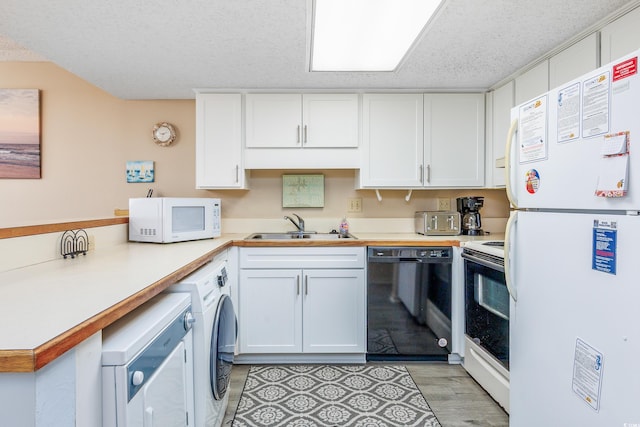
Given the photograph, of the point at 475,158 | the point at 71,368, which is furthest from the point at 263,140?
the point at 71,368

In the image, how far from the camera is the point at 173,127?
3.11m

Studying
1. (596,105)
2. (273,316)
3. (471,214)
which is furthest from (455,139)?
(273,316)

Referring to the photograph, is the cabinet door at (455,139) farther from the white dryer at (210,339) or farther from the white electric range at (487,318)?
the white dryer at (210,339)

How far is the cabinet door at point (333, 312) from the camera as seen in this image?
97.3 inches

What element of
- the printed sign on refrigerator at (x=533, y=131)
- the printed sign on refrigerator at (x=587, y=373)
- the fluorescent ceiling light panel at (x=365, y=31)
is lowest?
the printed sign on refrigerator at (x=587, y=373)

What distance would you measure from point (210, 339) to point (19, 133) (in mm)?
2933

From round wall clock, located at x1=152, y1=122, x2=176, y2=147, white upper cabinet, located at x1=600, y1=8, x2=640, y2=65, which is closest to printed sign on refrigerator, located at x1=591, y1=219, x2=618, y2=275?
white upper cabinet, located at x1=600, y1=8, x2=640, y2=65

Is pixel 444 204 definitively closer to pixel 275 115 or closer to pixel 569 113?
pixel 275 115

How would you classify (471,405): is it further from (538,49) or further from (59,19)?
(59,19)

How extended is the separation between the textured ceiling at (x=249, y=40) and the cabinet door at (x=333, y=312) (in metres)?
1.43

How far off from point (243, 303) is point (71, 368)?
177cm

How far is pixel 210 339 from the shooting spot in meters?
1.51

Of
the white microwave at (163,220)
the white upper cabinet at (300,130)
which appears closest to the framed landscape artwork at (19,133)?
the white microwave at (163,220)

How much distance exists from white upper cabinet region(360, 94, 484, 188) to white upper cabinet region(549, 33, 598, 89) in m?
0.74
